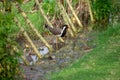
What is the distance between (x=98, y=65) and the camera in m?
10.8

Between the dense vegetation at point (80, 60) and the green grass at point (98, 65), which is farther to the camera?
the green grass at point (98, 65)

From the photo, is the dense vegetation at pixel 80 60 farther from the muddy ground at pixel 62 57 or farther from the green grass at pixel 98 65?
the muddy ground at pixel 62 57

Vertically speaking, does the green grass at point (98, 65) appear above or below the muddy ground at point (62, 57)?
above

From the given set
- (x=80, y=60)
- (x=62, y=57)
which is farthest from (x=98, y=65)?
(x=62, y=57)

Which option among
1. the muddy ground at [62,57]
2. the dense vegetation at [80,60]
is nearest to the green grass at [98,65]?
the dense vegetation at [80,60]

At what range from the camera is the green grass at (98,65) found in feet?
32.4

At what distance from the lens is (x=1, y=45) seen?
357 inches

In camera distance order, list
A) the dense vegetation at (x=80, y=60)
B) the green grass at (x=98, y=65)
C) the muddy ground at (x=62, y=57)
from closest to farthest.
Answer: the dense vegetation at (x=80, y=60)
the green grass at (x=98, y=65)
the muddy ground at (x=62, y=57)

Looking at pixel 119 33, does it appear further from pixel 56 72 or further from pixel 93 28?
pixel 56 72

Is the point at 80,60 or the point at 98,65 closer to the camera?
the point at 98,65

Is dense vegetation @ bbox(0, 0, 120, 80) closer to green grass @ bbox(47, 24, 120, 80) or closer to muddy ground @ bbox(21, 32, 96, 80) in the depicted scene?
green grass @ bbox(47, 24, 120, 80)

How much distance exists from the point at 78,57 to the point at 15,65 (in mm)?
3275

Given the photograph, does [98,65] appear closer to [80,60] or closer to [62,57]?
[80,60]

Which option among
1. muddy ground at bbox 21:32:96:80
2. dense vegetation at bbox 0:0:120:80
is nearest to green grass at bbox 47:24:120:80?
dense vegetation at bbox 0:0:120:80
